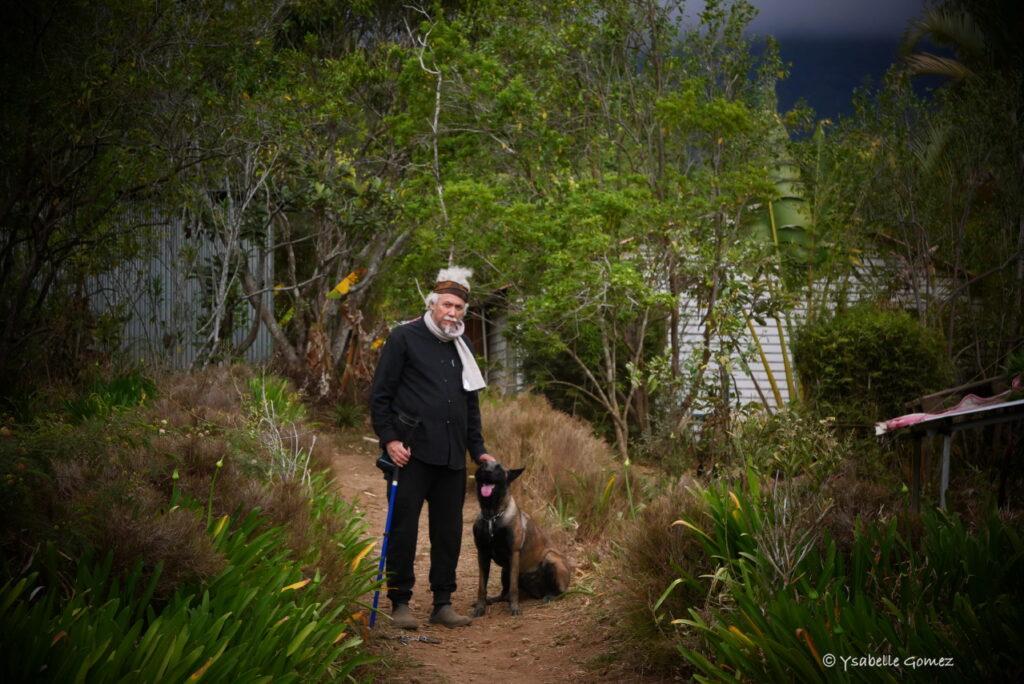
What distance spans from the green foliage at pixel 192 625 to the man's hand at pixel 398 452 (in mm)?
1112

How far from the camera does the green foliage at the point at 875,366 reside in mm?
13031

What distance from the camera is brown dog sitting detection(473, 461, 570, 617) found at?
713cm

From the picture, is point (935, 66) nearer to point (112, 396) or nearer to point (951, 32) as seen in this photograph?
point (951, 32)

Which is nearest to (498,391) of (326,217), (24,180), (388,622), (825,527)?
(326,217)

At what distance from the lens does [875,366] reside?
13305 millimetres

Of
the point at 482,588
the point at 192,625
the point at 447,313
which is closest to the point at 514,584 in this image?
the point at 482,588

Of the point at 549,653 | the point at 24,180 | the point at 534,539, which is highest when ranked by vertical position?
the point at 24,180

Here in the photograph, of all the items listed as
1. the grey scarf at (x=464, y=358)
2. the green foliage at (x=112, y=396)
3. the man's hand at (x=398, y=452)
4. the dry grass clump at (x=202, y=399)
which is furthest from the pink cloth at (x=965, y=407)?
the green foliage at (x=112, y=396)

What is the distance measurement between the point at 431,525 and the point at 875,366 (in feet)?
26.4

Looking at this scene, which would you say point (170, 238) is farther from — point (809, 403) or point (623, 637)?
point (623, 637)

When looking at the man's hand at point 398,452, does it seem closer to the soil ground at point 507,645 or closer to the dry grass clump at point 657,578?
the soil ground at point 507,645

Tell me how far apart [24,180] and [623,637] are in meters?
6.39

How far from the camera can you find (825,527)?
564 cm

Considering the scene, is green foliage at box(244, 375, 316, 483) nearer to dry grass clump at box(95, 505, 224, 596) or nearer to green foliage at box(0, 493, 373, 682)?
green foliage at box(0, 493, 373, 682)
